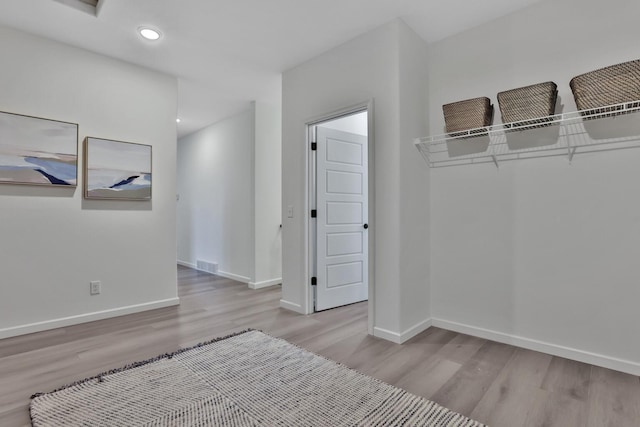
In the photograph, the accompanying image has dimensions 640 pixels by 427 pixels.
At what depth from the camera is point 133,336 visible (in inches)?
110

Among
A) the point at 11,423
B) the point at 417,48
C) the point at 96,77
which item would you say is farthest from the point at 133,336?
Result: the point at 417,48

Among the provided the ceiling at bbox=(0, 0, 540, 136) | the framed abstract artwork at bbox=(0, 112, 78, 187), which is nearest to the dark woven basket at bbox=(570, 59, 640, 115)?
the ceiling at bbox=(0, 0, 540, 136)

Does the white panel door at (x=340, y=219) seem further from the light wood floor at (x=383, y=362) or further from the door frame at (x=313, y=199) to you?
the light wood floor at (x=383, y=362)

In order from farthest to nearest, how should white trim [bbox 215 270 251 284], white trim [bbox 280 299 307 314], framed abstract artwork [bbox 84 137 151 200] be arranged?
white trim [bbox 215 270 251 284], white trim [bbox 280 299 307 314], framed abstract artwork [bbox 84 137 151 200]

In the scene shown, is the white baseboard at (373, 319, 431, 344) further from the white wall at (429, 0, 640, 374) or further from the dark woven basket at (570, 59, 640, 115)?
the dark woven basket at (570, 59, 640, 115)

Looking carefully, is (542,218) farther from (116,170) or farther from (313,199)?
(116,170)

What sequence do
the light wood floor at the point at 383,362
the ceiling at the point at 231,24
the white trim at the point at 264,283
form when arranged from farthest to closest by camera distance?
the white trim at the point at 264,283
the ceiling at the point at 231,24
the light wood floor at the point at 383,362

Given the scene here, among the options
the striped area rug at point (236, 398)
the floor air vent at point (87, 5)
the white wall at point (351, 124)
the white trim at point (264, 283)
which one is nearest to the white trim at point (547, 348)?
the striped area rug at point (236, 398)

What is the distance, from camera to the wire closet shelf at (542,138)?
84.6 inches

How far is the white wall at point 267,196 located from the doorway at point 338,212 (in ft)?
4.68

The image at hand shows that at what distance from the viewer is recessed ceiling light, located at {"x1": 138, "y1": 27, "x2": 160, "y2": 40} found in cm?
286

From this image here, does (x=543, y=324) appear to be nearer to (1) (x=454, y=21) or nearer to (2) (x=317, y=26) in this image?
(1) (x=454, y=21)

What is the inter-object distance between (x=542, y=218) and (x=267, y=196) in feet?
11.2

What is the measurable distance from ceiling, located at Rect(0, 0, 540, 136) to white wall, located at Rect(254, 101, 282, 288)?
3.93ft
